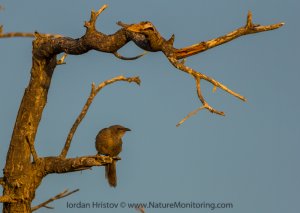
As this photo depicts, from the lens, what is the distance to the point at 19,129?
823 centimetres

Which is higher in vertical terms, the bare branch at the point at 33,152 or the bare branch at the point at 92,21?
the bare branch at the point at 92,21

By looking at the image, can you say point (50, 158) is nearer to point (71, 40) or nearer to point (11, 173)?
point (11, 173)

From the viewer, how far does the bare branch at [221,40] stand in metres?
6.60

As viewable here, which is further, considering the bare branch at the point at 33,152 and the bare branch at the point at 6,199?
the bare branch at the point at 33,152

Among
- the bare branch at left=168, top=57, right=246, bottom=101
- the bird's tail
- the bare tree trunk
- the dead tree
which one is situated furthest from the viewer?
the bird's tail

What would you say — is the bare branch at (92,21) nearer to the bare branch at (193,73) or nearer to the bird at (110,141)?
the bare branch at (193,73)

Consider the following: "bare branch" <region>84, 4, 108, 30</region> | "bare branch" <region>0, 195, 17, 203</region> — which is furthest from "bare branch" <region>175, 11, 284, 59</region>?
"bare branch" <region>0, 195, 17, 203</region>

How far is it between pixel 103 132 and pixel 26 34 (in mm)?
9112

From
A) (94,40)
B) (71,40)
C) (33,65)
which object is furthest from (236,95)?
(33,65)

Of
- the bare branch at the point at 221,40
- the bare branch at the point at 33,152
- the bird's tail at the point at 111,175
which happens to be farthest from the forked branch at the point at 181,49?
the bird's tail at the point at 111,175

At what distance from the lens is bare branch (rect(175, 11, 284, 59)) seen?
6599 mm

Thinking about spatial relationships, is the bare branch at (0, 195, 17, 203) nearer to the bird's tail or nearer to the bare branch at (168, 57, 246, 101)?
the bare branch at (168, 57, 246, 101)

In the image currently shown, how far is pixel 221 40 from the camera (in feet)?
22.2

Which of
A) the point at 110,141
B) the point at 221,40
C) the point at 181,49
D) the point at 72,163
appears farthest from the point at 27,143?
the point at 110,141
